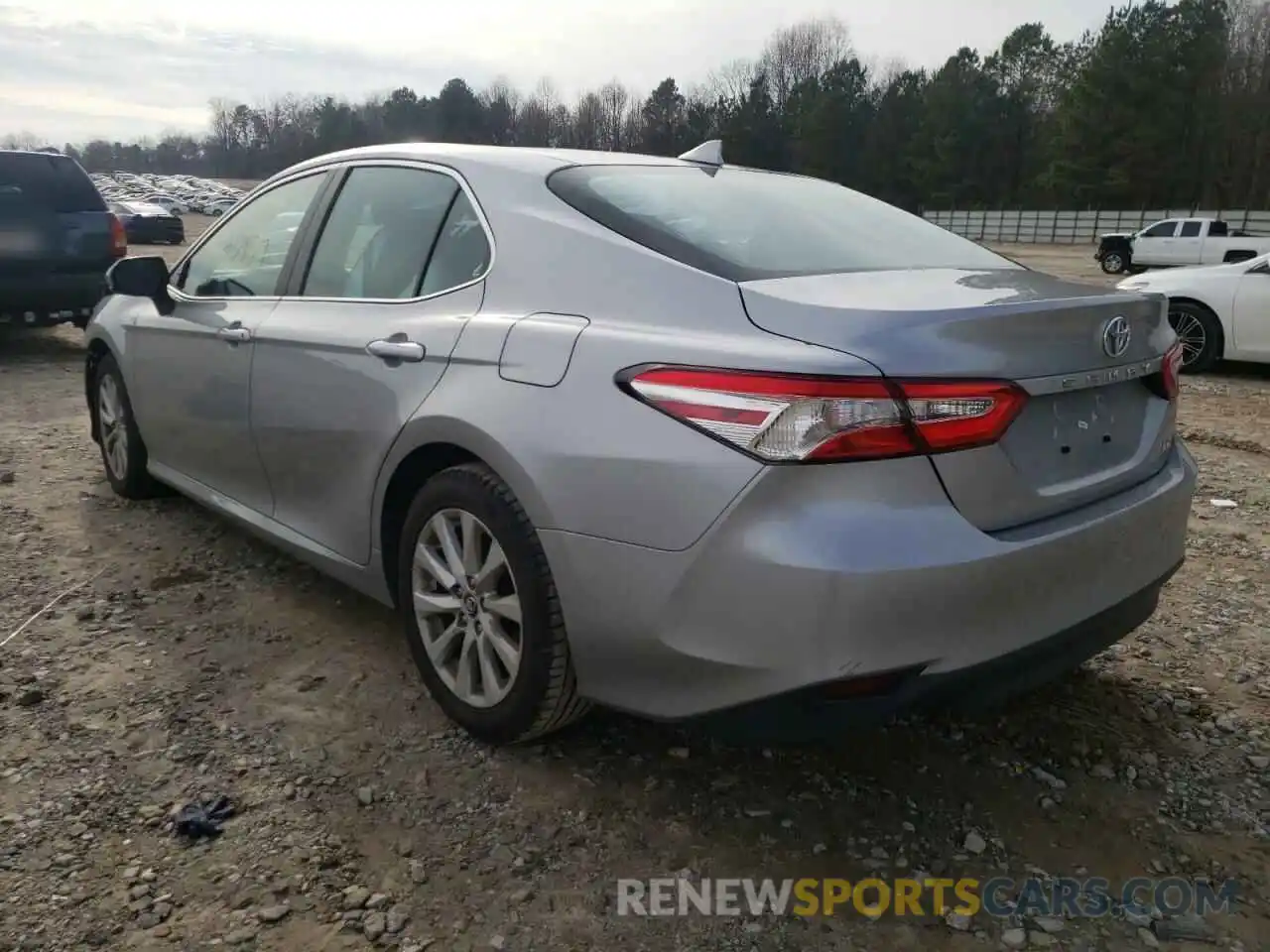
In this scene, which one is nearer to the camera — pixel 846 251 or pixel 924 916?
pixel 924 916

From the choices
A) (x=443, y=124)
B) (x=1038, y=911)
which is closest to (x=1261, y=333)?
(x=1038, y=911)

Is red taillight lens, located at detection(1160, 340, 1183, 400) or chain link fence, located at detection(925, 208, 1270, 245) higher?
red taillight lens, located at detection(1160, 340, 1183, 400)

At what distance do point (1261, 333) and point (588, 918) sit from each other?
27.7 feet

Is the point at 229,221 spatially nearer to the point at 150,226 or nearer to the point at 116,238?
the point at 116,238

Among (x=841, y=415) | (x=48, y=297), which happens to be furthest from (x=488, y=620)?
(x=48, y=297)

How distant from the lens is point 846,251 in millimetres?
2641

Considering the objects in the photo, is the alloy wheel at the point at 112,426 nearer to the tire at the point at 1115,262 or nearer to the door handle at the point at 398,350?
the door handle at the point at 398,350

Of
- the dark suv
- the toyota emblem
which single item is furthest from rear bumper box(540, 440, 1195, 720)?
the dark suv

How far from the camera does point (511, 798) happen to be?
2.46m

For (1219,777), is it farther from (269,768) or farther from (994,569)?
(269,768)

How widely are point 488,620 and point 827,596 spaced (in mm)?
960

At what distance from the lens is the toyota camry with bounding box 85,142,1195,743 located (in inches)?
76.0

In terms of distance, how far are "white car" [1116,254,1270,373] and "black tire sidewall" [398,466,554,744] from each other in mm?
7263

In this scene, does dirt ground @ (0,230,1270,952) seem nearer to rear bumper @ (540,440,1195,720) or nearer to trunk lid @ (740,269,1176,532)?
rear bumper @ (540,440,1195,720)
